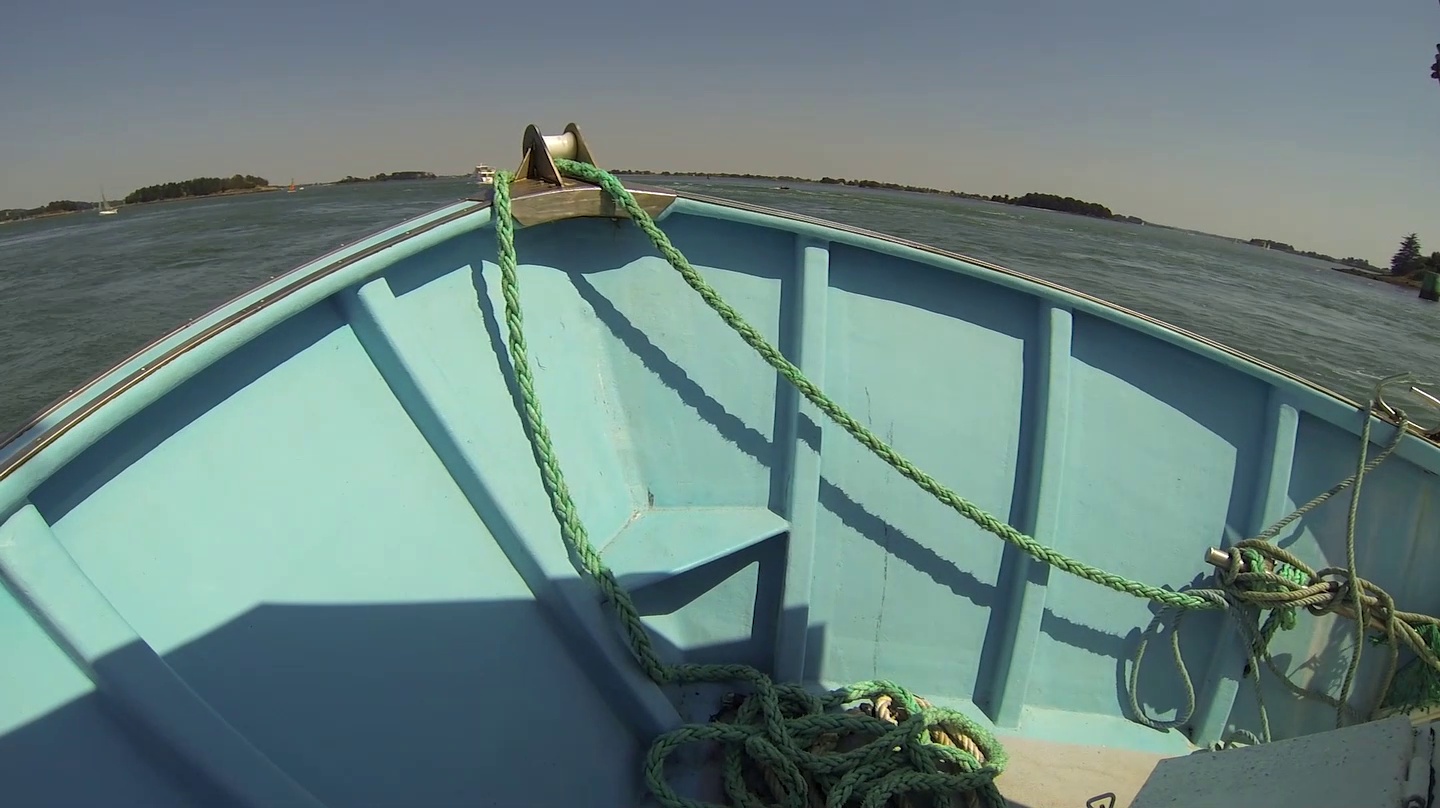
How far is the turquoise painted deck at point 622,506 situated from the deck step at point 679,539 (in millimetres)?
11

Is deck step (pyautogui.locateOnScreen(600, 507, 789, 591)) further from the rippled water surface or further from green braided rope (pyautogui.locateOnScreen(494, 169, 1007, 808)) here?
the rippled water surface

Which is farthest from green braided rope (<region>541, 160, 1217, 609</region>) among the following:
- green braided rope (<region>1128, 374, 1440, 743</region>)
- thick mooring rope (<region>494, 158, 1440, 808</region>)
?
green braided rope (<region>1128, 374, 1440, 743</region>)

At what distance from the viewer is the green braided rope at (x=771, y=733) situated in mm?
1709

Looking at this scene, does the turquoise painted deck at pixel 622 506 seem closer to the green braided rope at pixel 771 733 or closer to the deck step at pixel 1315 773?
the green braided rope at pixel 771 733

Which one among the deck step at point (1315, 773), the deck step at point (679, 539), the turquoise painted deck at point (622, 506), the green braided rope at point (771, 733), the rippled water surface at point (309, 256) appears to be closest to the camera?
the deck step at point (1315, 773)

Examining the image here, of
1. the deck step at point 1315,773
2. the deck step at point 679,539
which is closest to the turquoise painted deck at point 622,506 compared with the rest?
the deck step at point 679,539

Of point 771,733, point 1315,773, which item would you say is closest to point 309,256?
point 771,733

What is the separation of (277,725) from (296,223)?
20107 mm

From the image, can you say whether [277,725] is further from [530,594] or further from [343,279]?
[343,279]

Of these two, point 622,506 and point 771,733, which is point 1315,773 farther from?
point 622,506

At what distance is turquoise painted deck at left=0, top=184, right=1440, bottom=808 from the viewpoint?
1299mm

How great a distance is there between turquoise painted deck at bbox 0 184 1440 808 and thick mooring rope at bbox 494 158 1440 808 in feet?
0.30

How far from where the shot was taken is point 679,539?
200cm

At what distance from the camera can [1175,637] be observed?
219 cm
